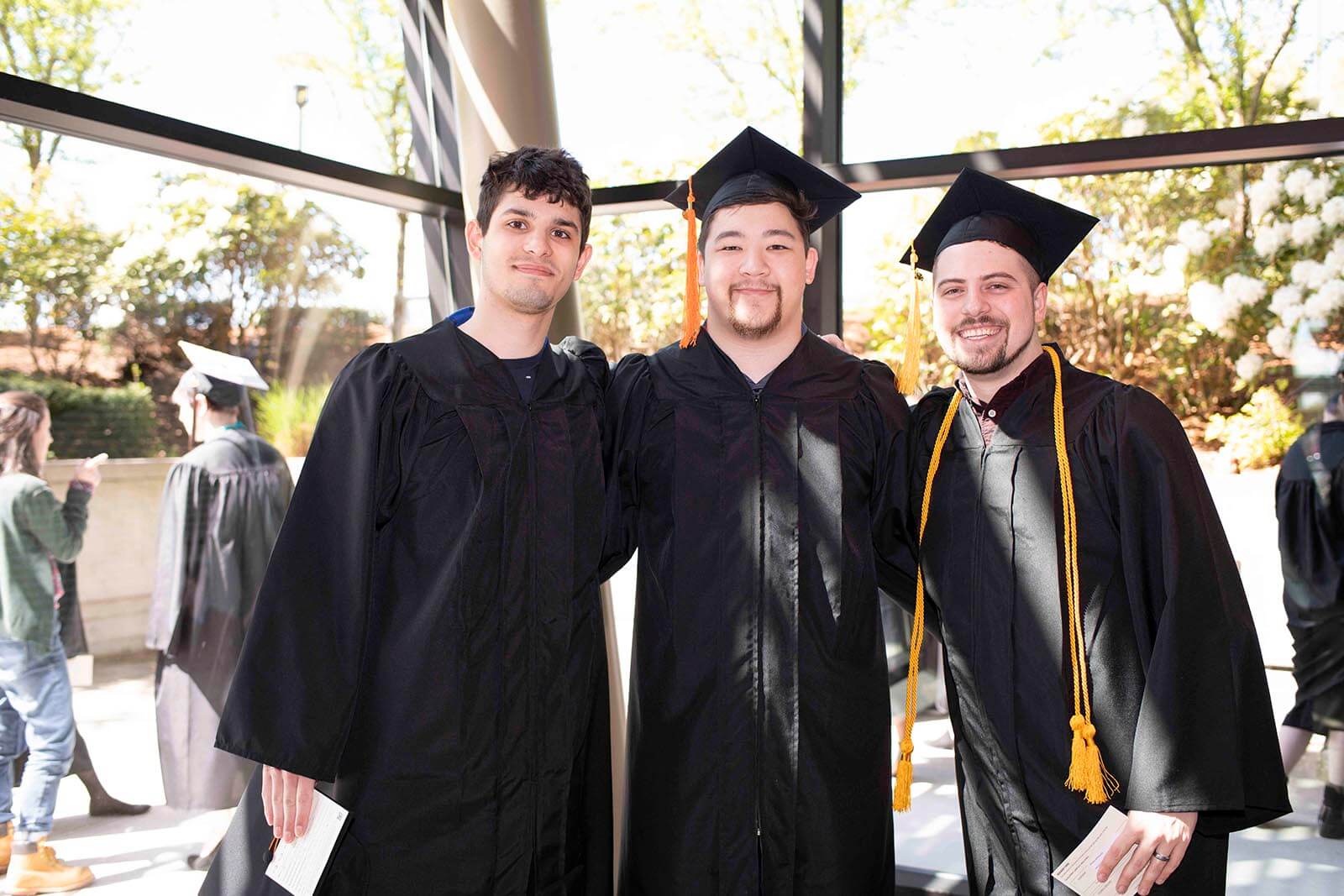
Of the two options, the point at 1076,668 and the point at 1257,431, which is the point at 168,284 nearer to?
the point at 1076,668

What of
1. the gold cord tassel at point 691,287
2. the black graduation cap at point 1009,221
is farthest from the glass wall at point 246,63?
the black graduation cap at point 1009,221

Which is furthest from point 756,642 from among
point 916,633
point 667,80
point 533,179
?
point 667,80

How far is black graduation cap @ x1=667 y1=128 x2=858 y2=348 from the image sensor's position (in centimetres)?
221

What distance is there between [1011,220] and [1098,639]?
923mm

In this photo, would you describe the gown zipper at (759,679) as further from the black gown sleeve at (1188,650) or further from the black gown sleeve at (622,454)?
the black gown sleeve at (1188,650)

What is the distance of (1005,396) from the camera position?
6.75 feet

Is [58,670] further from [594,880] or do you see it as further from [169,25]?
[169,25]

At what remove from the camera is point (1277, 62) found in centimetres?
270

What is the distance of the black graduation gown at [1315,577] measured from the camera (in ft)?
8.87

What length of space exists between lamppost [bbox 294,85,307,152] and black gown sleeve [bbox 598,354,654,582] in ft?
5.54

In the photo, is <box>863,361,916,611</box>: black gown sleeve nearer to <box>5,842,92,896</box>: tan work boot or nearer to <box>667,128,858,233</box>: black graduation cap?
<box>667,128,858,233</box>: black graduation cap

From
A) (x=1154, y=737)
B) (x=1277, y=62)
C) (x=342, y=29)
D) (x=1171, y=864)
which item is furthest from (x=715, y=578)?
(x=342, y=29)

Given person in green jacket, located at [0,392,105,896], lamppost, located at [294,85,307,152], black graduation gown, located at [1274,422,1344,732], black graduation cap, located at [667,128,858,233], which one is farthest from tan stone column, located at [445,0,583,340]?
black graduation gown, located at [1274,422,1344,732]

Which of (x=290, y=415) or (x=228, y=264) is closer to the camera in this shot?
(x=228, y=264)
